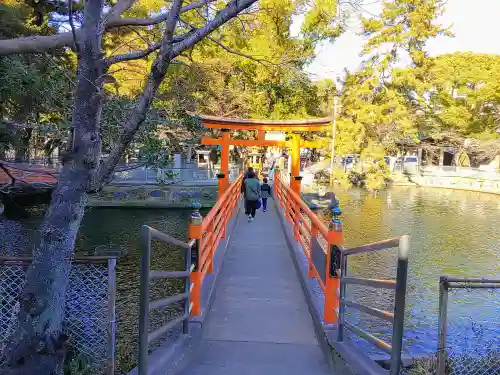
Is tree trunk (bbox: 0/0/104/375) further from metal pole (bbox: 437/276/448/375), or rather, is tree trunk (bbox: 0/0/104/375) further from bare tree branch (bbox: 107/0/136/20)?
A: metal pole (bbox: 437/276/448/375)

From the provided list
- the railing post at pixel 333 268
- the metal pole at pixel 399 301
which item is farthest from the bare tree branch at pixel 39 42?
the metal pole at pixel 399 301

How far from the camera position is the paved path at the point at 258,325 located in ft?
12.6

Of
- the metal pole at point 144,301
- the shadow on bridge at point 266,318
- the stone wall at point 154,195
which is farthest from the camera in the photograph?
the stone wall at point 154,195

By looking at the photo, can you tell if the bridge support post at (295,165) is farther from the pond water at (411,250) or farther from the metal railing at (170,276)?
the metal railing at (170,276)

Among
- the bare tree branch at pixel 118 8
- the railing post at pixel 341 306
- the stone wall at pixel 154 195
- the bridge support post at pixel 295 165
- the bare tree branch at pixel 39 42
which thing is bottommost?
the stone wall at pixel 154 195

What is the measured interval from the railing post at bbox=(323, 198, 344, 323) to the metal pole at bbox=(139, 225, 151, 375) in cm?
183

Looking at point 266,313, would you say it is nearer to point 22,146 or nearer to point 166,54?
point 166,54

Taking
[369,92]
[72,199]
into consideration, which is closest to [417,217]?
[369,92]

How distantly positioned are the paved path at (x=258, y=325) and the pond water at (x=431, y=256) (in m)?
1.95

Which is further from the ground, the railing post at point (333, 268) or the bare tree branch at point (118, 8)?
the bare tree branch at point (118, 8)

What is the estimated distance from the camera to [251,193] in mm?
10930

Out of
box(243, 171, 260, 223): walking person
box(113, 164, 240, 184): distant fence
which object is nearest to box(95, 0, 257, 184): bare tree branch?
box(243, 171, 260, 223): walking person

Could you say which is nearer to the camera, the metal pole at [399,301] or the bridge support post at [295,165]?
the metal pole at [399,301]

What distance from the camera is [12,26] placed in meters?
7.70
